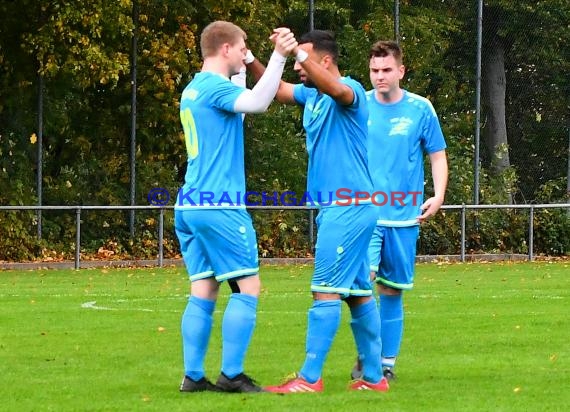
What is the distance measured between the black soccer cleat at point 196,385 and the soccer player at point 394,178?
4.57ft

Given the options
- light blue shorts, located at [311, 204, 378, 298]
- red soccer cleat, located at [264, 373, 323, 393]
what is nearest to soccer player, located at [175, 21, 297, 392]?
red soccer cleat, located at [264, 373, 323, 393]

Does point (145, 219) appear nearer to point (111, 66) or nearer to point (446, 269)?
point (111, 66)

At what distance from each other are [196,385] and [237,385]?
10.0 inches

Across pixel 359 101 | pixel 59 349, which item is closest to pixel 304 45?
pixel 359 101

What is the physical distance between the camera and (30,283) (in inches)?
755

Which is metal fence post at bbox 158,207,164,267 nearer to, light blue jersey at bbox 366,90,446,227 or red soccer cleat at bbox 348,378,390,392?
light blue jersey at bbox 366,90,446,227

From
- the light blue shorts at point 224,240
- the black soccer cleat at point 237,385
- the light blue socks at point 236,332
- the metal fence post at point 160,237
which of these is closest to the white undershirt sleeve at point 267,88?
the light blue shorts at point 224,240

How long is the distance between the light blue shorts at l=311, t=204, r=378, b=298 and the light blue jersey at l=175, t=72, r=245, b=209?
0.52 m

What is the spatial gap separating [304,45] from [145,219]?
16.0 meters

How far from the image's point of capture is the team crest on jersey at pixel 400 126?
977 cm

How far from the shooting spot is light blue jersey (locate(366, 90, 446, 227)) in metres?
9.67

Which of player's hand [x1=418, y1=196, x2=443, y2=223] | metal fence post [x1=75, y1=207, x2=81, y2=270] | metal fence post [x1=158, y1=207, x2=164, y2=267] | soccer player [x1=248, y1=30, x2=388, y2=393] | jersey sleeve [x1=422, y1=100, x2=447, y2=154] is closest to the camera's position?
soccer player [x1=248, y1=30, x2=388, y2=393]

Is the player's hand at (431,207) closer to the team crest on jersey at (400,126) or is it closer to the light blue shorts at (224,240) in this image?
the team crest on jersey at (400,126)

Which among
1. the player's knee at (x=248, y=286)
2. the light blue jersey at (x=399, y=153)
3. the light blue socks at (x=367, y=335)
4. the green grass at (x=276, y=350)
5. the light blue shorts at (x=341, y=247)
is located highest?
the light blue jersey at (x=399, y=153)
